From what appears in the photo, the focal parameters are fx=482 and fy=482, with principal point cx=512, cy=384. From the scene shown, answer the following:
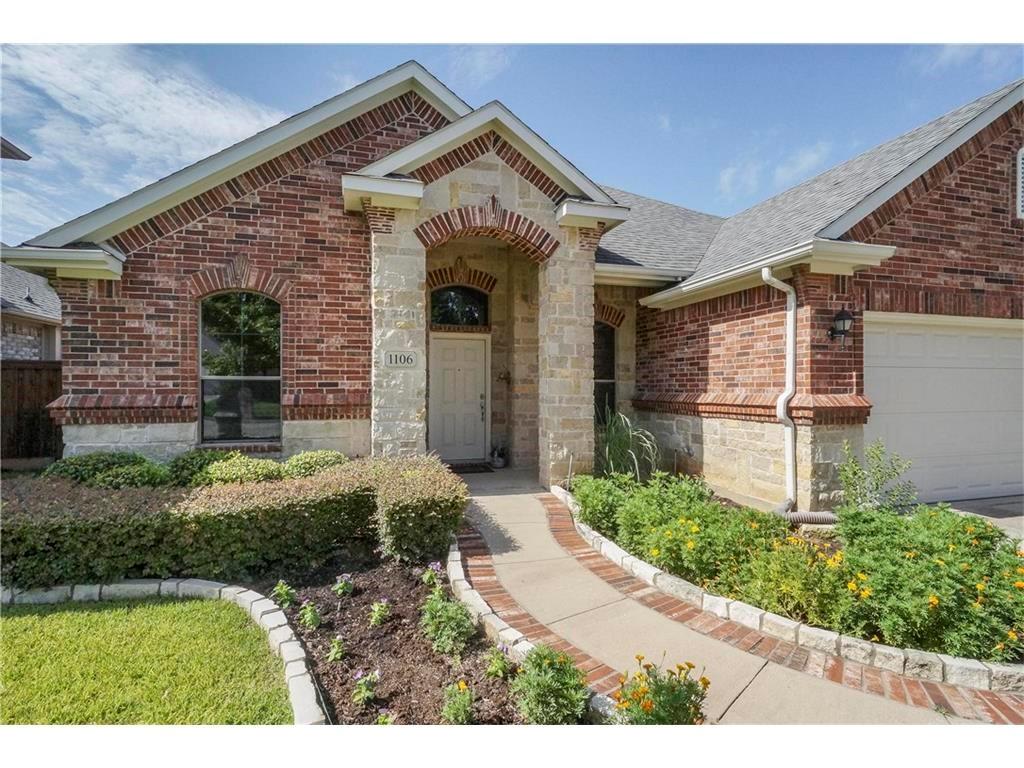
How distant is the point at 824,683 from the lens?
3.02 meters

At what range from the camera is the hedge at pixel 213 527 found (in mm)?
4207

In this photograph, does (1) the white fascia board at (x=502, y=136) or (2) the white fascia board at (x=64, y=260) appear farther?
(1) the white fascia board at (x=502, y=136)

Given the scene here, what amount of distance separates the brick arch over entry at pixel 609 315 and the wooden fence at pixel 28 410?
9762 millimetres

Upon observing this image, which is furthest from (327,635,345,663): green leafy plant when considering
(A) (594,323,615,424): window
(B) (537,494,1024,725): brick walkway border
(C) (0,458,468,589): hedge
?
(A) (594,323,615,424): window

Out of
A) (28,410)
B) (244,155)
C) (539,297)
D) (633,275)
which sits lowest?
(28,410)

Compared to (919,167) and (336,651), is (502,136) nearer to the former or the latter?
(919,167)

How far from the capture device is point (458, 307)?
8.97m

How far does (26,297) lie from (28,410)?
25.2ft

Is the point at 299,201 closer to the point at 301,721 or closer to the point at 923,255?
the point at 301,721

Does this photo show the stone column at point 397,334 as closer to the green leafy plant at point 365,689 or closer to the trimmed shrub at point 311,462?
the trimmed shrub at point 311,462

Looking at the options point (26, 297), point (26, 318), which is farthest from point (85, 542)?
point (26, 297)

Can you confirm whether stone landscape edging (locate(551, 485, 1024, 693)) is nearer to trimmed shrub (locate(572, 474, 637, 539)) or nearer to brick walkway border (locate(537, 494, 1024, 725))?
brick walkway border (locate(537, 494, 1024, 725))

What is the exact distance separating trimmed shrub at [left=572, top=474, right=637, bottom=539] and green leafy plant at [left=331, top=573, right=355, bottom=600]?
8.66 feet

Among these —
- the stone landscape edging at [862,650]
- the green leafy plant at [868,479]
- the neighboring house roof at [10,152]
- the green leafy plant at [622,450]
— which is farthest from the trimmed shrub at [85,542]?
the green leafy plant at [868,479]
